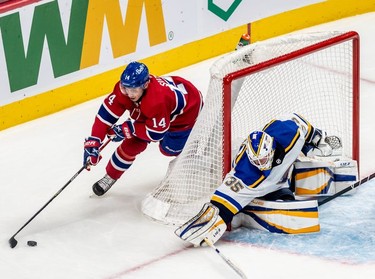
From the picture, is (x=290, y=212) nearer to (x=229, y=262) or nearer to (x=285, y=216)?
(x=285, y=216)

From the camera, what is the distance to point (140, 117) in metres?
6.04

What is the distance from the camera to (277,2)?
27.0ft

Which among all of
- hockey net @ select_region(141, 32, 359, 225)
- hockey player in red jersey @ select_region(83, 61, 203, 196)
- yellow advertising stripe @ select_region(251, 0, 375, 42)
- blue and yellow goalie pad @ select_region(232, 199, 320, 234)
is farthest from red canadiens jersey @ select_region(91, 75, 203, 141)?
yellow advertising stripe @ select_region(251, 0, 375, 42)

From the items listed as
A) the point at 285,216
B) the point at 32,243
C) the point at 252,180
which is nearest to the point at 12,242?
the point at 32,243

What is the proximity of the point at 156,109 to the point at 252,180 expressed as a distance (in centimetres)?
60

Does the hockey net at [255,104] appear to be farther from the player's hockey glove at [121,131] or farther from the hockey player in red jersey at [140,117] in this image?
the player's hockey glove at [121,131]

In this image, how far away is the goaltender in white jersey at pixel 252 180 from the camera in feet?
18.6

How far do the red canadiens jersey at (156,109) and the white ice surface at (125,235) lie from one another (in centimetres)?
44

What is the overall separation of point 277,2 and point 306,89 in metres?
1.85

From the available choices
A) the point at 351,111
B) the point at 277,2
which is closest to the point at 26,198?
the point at 351,111

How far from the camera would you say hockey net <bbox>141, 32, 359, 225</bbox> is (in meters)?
5.83

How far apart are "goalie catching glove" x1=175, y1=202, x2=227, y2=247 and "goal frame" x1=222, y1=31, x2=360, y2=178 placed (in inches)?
10.0

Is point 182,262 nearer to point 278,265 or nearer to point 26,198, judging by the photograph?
point 278,265

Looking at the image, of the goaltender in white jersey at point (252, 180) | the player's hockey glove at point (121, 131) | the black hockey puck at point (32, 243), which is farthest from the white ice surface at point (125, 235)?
the player's hockey glove at point (121, 131)
